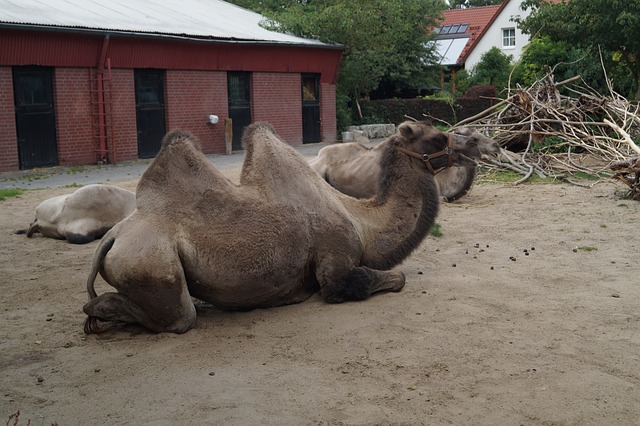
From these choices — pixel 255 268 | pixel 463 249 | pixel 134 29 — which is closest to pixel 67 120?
pixel 134 29

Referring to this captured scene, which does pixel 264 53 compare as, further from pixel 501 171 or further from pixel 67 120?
pixel 501 171

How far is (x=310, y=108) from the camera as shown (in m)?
30.5

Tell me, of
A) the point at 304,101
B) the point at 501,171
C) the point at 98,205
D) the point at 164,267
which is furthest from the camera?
the point at 304,101

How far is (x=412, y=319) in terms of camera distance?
256 inches

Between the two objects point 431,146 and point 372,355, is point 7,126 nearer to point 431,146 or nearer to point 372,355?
point 431,146

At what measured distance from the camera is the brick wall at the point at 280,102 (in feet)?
91.0

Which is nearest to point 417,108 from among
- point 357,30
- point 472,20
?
point 357,30

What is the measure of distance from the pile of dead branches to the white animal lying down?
7141 millimetres

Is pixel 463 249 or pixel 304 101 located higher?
pixel 304 101

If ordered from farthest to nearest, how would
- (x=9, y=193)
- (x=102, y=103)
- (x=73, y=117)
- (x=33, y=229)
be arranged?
(x=102, y=103) < (x=73, y=117) < (x=9, y=193) < (x=33, y=229)

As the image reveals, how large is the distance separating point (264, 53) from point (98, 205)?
17599mm

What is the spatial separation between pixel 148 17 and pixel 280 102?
5.58m

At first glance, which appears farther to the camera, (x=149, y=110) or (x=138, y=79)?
(x=149, y=110)

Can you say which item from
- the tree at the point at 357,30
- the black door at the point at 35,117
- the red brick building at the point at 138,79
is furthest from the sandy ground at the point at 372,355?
the tree at the point at 357,30
